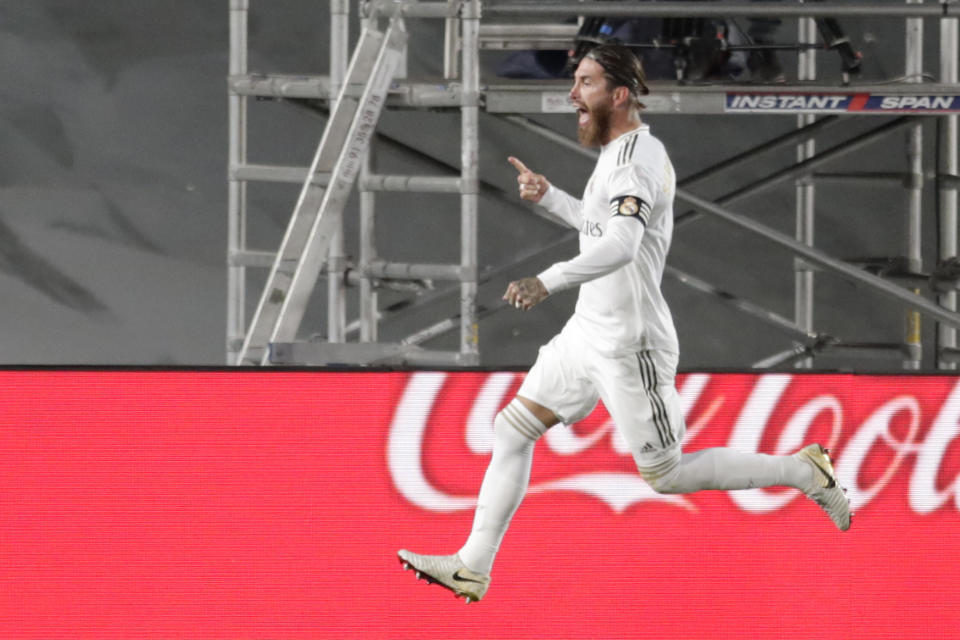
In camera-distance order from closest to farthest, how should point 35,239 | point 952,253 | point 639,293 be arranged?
point 639,293, point 952,253, point 35,239

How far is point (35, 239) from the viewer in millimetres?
10289

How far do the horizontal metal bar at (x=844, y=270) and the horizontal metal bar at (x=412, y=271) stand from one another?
118cm

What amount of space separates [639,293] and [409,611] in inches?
56.2

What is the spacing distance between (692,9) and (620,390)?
8.18 feet

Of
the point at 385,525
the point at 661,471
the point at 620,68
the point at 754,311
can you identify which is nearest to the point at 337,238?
the point at 385,525

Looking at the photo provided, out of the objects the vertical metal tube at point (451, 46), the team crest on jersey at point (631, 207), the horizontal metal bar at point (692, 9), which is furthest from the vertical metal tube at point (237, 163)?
the team crest on jersey at point (631, 207)

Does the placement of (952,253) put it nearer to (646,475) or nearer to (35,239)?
(646,475)

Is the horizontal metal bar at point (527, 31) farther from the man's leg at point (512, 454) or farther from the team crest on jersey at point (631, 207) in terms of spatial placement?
the team crest on jersey at point (631, 207)

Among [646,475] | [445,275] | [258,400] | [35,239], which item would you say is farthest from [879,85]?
[35,239]

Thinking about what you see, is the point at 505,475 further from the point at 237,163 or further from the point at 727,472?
the point at 237,163

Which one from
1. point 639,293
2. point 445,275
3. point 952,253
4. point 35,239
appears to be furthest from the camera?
point 35,239

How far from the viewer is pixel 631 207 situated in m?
4.65

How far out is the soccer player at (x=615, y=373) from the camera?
495cm

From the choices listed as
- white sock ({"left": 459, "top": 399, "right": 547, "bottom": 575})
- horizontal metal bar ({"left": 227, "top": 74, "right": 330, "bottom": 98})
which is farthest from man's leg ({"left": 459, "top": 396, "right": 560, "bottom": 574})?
horizontal metal bar ({"left": 227, "top": 74, "right": 330, "bottom": 98})
